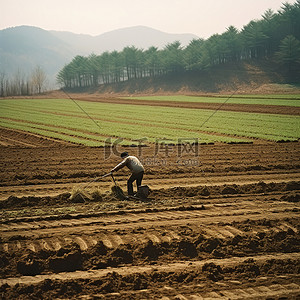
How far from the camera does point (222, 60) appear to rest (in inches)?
3450

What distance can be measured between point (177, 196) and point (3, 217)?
4.96m

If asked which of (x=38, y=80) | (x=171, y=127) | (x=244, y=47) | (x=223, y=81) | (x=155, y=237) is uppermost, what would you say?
(x=244, y=47)

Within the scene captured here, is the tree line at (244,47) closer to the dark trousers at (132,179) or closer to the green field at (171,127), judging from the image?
the green field at (171,127)

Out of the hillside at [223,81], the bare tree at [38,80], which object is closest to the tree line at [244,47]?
the hillside at [223,81]

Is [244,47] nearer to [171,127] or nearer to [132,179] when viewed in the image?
[171,127]

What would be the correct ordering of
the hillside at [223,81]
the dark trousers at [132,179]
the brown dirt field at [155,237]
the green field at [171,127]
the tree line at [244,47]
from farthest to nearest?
the tree line at [244,47], the hillside at [223,81], the green field at [171,127], the dark trousers at [132,179], the brown dirt field at [155,237]

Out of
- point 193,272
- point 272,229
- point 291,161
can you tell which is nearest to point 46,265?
point 193,272

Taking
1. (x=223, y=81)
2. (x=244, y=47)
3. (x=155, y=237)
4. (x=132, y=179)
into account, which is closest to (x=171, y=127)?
(x=132, y=179)

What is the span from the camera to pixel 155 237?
7758mm

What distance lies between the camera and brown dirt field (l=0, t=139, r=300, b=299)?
6.06 meters

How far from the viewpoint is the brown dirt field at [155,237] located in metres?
6.06

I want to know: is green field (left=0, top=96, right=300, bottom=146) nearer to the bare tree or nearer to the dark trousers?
the dark trousers

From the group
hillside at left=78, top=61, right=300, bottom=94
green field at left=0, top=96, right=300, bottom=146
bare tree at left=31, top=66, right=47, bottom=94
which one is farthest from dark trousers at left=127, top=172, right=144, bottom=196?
bare tree at left=31, top=66, right=47, bottom=94

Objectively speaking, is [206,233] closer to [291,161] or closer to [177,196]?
[177,196]
